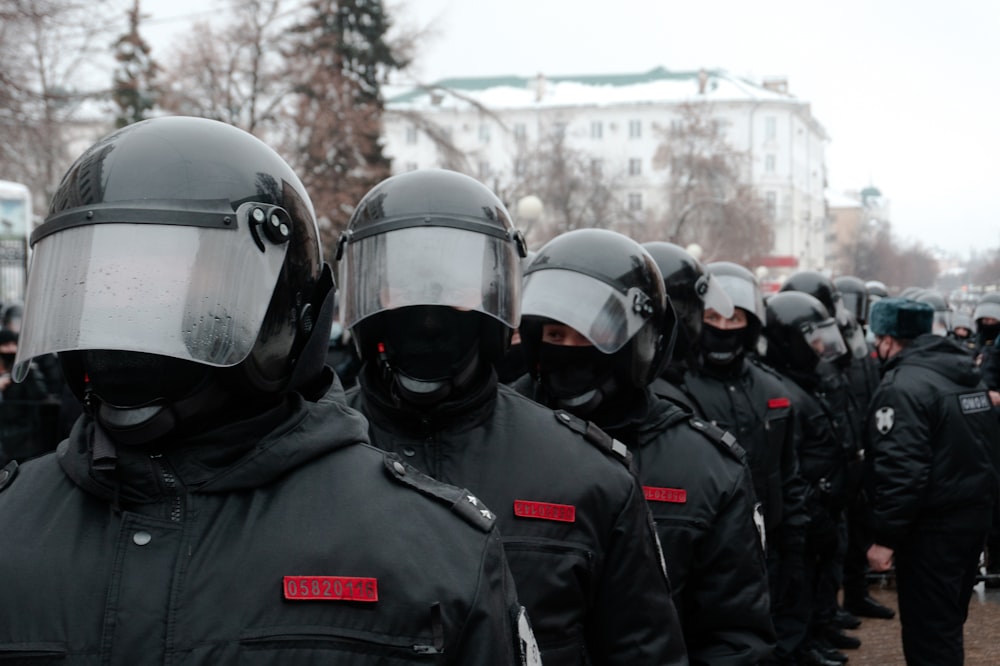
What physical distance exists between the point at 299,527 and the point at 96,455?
305 millimetres

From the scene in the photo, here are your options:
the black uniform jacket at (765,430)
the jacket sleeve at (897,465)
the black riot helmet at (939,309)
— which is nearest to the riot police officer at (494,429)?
the black uniform jacket at (765,430)

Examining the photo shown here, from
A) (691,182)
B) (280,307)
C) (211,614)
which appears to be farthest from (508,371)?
(691,182)

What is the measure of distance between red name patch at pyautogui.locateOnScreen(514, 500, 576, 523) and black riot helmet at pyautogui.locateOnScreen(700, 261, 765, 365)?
3098 millimetres

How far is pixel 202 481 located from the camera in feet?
5.05

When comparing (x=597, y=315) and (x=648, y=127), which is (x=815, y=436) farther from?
(x=648, y=127)

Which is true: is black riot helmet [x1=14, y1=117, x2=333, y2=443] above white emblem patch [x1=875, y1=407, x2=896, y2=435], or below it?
above

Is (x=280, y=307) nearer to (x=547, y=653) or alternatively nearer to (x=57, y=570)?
(x=57, y=570)

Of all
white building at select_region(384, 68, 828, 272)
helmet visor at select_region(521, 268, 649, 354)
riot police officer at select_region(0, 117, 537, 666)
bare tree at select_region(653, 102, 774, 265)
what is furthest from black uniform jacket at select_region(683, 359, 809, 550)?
white building at select_region(384, 68, 828, 272)

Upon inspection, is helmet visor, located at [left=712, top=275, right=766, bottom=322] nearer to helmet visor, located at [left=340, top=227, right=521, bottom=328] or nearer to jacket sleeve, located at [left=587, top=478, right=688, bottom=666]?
helmet visor, located at [left=340, top=227, right=521, bottom=328]

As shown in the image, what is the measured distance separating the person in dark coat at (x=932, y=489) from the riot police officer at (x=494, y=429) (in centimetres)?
353

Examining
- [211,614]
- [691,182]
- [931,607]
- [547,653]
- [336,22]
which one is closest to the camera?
[211,614]

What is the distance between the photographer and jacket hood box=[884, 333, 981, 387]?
6008 mm

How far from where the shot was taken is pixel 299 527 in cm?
153

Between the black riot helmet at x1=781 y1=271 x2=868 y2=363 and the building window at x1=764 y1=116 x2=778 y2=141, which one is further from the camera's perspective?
the building window at x1=764 y1=116 x2=778 y2=141
